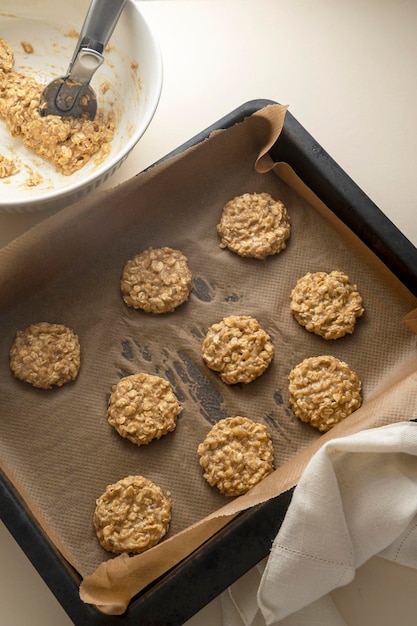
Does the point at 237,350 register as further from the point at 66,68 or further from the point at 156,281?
the point at 66,68

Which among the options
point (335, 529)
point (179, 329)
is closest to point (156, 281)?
point (179, 329)

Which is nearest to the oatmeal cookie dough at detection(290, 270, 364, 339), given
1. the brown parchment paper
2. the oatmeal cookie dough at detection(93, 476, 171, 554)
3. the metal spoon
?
the brown parchment paper

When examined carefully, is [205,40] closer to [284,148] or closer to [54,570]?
[284,148]

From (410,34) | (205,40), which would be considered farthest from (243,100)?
(410,34)

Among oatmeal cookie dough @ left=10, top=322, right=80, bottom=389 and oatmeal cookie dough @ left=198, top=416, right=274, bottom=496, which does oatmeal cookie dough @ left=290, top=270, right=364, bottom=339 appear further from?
oatmeal cookie dough @ left=10, top=322, right=80, bottom=389

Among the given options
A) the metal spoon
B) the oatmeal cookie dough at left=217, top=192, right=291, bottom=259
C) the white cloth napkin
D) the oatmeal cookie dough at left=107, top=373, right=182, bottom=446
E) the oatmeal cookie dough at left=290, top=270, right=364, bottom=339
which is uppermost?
the metal spoon

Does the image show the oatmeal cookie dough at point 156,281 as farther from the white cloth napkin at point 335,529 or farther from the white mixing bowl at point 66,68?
the white cloth napkin at point 335,529

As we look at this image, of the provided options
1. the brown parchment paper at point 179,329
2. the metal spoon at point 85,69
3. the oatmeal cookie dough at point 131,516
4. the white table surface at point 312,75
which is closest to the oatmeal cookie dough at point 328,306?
the brown parchment paper at point 179,329
